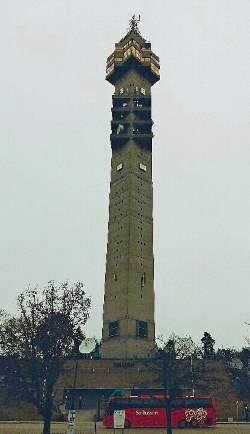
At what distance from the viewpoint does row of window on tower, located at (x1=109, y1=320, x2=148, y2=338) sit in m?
91.4

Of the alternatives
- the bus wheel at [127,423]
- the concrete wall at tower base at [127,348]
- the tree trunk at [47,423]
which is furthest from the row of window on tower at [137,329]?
the tree trunk at [47,423]

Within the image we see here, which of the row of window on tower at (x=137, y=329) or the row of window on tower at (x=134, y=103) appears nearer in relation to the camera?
the row of window on tower at (x=137, y=329)

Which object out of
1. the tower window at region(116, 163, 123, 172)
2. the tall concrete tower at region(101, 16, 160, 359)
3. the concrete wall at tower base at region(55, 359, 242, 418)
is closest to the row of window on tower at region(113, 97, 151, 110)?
the tall concrete tower at region(101, 16, 160, 359)

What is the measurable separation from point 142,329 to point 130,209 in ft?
73.5

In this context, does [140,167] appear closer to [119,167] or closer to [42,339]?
[119,167]

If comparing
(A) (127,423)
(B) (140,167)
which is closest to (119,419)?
(A) (127,423)

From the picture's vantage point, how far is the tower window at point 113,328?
91.7 meters

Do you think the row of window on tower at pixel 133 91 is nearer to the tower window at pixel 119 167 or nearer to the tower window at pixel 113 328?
the tower window at pixel 119 167

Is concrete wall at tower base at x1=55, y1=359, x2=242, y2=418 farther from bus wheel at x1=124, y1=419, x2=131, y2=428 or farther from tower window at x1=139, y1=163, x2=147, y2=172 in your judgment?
tower window at x1=139, y1=163, x2=147, y2=172

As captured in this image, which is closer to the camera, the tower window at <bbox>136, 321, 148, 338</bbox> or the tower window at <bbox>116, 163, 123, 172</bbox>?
the tower window at <bbox>136, 321, 148, 338</bbox>

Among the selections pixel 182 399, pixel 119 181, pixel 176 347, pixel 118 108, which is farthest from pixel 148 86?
pixel 182 399

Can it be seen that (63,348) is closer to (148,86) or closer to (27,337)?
(27,337)

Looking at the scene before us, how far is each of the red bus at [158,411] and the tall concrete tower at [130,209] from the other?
32.8m

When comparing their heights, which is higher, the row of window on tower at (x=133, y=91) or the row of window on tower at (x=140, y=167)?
the row of window on tower at (x=133, y=91)
